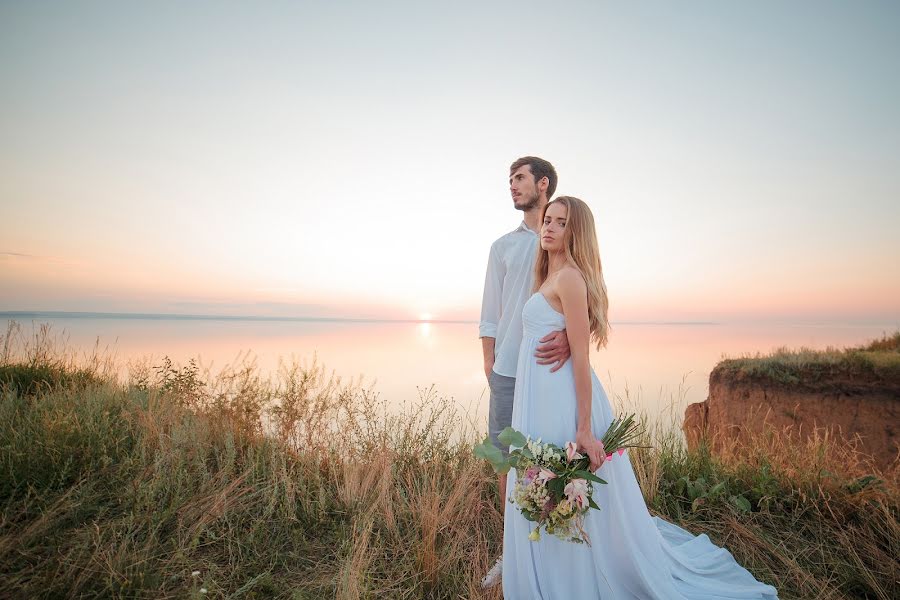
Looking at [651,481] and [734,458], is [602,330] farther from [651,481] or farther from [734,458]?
[734,458]

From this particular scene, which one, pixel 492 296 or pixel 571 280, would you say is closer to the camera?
pixel 571 280

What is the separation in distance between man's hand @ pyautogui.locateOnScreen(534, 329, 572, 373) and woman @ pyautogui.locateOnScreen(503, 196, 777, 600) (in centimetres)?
4

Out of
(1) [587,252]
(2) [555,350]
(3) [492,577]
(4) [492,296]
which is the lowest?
(3) [492,577]

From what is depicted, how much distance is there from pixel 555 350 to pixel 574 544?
41.1 inches

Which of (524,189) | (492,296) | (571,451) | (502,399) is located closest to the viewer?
(571,451)

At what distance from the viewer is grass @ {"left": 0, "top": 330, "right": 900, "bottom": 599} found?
2.59m

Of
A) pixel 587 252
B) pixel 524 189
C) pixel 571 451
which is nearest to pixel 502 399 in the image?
pixel 571 451

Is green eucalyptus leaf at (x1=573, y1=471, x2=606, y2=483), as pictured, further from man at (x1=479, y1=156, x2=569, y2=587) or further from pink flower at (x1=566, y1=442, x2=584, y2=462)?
man at (x1=479, y1=156, x2=569, y2=587)

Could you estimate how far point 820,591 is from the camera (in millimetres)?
2471

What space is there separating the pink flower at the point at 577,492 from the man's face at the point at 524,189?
1934 mm

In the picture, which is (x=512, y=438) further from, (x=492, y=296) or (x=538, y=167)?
(x=538, y=167)

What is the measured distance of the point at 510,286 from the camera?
3.14 metres

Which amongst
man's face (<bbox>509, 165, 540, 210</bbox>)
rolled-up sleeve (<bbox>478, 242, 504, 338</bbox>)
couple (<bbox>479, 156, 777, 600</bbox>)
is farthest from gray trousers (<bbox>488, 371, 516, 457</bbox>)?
man's face (<bbox>509, 165, 540, 210</bbox>)

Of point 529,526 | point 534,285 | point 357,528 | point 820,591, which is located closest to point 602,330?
point 534,285
